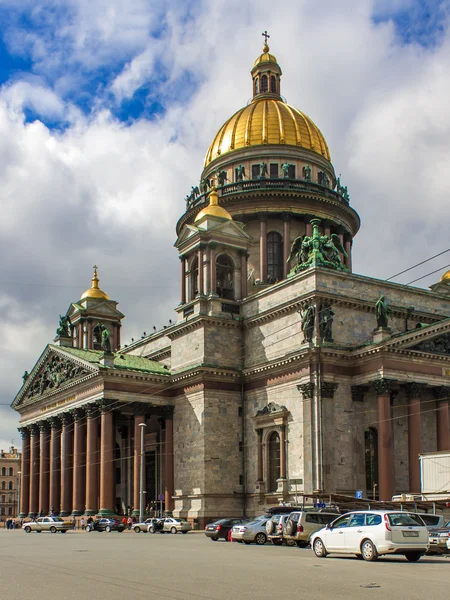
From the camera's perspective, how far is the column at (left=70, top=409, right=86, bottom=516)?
202ft

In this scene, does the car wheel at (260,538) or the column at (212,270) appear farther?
the column at (212,270)

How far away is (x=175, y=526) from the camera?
5103 centimetres

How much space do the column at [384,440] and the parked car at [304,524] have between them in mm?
14971

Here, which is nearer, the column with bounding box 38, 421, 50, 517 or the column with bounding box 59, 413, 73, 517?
the column with bounding box 59, 413, 73, 517

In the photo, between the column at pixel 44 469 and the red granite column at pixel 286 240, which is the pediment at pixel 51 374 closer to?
the column at pixel 44 469

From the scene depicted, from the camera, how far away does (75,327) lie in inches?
3322

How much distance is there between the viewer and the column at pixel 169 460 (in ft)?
196

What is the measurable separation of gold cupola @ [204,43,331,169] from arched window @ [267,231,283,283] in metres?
8.68

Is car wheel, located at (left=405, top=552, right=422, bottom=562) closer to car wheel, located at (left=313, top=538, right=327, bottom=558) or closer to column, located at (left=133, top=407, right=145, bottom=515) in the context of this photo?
car wheel, located at (left=313, top=538, right=327, bottom=558)

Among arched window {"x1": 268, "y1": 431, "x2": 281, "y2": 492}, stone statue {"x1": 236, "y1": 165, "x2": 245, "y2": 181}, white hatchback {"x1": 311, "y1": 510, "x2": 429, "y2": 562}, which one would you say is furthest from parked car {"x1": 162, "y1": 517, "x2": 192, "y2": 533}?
stone statue {"x1": 236, "y1": 165, "x2": 245, "y2": 181}

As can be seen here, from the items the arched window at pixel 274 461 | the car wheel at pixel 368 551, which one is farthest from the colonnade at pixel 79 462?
the car wheel at pixel 368 551

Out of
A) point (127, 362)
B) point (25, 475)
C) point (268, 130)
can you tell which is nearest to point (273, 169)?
point (268, 130)

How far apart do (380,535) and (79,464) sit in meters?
40.7

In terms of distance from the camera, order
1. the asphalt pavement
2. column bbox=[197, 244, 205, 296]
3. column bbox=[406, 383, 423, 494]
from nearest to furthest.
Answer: the asphalt pavement < column bbox=[406, 383, 423, 494] < column bbox=[197, 244, 205, 296]
